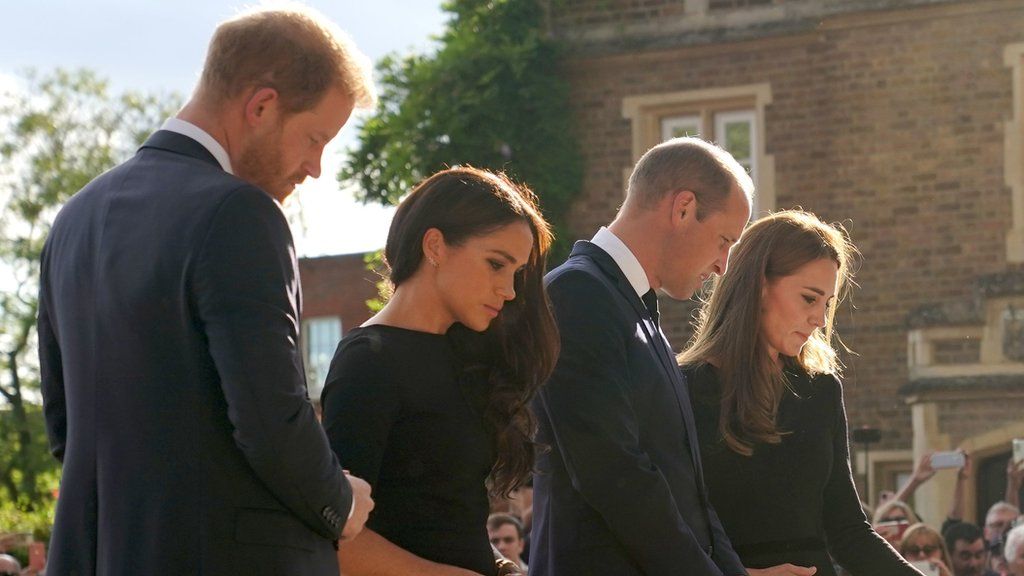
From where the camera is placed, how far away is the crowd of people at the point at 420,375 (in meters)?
2.71

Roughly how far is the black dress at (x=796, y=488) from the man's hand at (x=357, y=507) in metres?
1.70

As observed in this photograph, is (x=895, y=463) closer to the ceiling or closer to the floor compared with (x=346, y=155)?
closer to the floor

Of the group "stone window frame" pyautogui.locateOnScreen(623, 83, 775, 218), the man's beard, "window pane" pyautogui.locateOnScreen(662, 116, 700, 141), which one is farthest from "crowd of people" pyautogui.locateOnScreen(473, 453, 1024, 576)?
"window pane" pyautogui.locateOnScreen(662, 116, 700, 141)

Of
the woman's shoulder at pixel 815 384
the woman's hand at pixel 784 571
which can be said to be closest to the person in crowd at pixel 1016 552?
the woman's shoulder at pixel 815 384

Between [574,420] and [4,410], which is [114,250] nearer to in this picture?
[574,420]

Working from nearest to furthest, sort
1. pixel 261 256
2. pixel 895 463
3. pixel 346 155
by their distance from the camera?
pixel 261 256, pixel 895 463, pixel 346 155

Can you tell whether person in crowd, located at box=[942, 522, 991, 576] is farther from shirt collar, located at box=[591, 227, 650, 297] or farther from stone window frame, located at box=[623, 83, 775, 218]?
stone window frame, located at box=[623, 83, 775, 218]

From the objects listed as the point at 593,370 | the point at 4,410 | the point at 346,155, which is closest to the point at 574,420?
the point at 593,370

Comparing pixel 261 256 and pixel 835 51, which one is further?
pixel 835 51

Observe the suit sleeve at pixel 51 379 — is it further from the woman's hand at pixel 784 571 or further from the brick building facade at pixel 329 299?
the brick building facade at pixel 329 299

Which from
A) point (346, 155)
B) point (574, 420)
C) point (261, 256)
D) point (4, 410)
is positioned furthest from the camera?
point (4, 410)

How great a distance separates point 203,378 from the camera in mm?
2732

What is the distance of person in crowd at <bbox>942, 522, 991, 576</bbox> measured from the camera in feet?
33.5

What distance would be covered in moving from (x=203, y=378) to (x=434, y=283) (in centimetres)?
76
